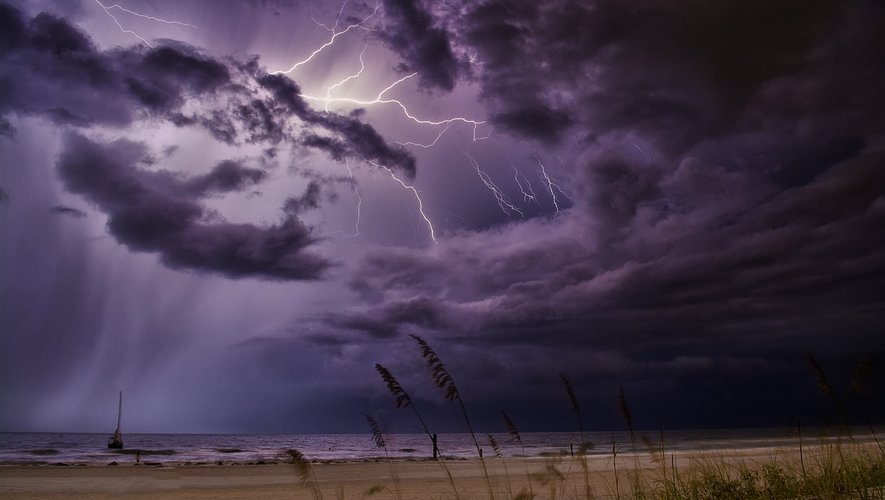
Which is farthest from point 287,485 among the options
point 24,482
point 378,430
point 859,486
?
point 859,486

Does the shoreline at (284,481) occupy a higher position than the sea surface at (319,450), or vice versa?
the shoreline at (284,481)

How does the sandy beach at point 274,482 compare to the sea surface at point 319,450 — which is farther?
the sea surface at point 319,450

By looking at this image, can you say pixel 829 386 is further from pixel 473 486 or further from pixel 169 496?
pixel 169 496

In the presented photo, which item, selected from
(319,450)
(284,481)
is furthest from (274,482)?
(319,450)

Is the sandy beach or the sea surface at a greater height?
the sandy beach

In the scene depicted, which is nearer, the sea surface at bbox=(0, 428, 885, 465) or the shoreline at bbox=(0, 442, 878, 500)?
the shoreline at bbox=(0, 442, 878, 500)

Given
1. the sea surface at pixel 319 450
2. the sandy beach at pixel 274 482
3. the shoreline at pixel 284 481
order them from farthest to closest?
the sea surface at pixel 319 450
the sandy beach at pixel 274 482
the shoreline at pixel 284 481

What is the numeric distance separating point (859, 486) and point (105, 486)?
74.6 ft

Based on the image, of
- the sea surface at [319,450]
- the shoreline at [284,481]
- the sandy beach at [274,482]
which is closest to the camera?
the shoreline at [284,481]

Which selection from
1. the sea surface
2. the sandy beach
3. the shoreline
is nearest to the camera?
the shoreline

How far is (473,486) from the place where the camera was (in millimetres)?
17812

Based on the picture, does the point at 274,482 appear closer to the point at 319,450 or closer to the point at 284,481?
the point at 284,481

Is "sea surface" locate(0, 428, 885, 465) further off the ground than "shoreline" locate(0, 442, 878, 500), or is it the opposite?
"shoreline" locate(0, 442, 878, 500)

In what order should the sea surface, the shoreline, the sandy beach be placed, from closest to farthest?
the shoreline, the sandy beach, the sea surface
